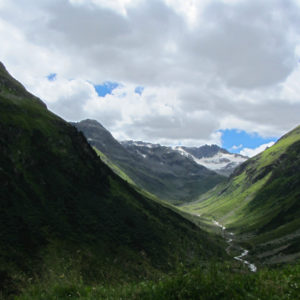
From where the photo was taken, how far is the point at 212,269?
9.51m

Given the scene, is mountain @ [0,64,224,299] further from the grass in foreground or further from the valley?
the grass in foreground

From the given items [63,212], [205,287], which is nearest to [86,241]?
[63,212]

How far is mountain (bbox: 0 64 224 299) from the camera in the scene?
6575cm

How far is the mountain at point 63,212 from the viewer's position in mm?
65750

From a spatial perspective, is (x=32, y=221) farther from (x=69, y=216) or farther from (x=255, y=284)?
(x=255, y=284)

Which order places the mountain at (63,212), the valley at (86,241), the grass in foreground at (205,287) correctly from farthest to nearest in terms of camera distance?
the mountain at (63,212), the valley at (86,241), the grass in foreground at (205,287)

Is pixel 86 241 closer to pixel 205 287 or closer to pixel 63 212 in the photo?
pixel 63 212

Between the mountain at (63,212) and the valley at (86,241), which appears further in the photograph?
the mountain at (63,212)

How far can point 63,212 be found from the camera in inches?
3588

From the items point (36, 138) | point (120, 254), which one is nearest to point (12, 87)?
point (36, 138)

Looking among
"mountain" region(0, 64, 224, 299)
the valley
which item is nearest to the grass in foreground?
the valley

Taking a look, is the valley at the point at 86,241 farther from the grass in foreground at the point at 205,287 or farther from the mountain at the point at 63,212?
the mountain at the point at 63,212

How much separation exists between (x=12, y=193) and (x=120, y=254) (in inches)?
1470

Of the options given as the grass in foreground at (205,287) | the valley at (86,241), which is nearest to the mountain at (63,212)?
the valley at (86,241)
